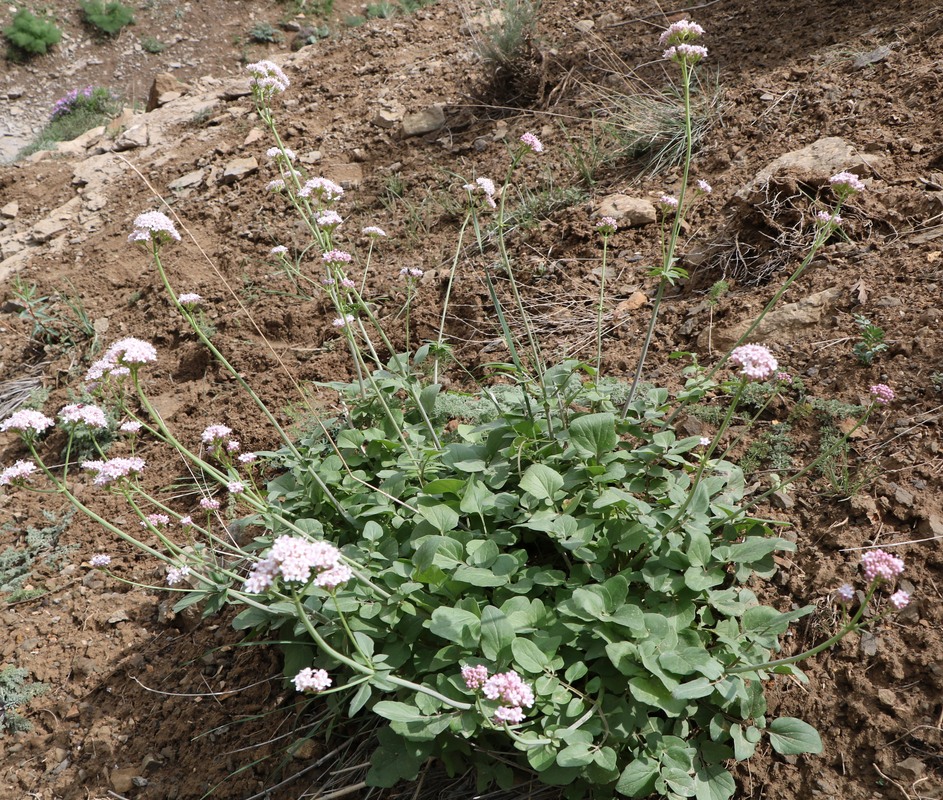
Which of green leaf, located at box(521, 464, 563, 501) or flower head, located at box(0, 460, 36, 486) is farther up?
flower head, located at box(0, 460, 36, 486)

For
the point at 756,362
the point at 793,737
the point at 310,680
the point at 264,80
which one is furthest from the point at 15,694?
the point at 756,362

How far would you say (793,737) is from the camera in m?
2.09

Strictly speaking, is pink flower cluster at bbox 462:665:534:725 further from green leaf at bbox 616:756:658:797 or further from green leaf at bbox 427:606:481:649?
green leaf at bbox 616:756:658:797

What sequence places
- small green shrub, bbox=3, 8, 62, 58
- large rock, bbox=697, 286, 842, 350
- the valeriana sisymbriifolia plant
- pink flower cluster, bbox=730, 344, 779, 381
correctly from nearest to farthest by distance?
1. pink flower cluster, bbox=730, 344, 779, 381
2. the valeriana sisymbriifolia plant
3. large rock, bbox=697, 286, 842, 350
4. small green shrub, bbox=3, 8, 62, 58

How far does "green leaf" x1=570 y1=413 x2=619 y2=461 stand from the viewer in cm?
254

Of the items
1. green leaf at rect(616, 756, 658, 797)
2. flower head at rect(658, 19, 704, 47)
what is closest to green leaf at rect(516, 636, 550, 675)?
green leaf at rect(616, 756, 658, 797)

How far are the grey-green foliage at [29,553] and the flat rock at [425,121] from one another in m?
3.92

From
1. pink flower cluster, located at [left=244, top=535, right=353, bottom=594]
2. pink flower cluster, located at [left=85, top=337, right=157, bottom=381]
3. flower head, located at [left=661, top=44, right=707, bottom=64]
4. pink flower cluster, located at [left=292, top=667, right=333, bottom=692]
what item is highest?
flower head, located at [left=661, top=44, right=707, bottom=64]

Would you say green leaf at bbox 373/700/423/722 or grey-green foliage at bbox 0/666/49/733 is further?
grey-green foliage at bbox 0/666/49/733

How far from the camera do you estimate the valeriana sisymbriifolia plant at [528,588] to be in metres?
2.01

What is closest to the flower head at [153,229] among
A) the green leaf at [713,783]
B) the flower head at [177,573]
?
the flower head at [177,573]

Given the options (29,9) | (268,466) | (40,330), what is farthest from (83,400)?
(29,9)

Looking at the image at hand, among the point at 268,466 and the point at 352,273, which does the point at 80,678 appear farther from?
the point at 352,273

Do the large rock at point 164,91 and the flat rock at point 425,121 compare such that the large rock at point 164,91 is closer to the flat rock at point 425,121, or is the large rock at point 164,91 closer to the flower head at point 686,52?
the flat rock at point 425,121
